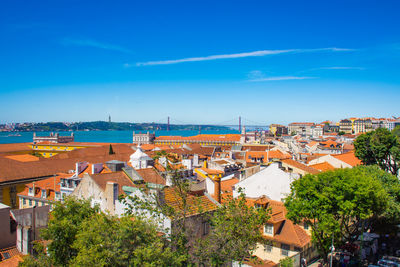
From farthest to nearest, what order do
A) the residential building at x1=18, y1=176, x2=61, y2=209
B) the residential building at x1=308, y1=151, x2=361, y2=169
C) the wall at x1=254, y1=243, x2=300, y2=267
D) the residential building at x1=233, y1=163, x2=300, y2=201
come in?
1. the residential building at x1=308, y1=151, x2=361, y2=169
2. the residential building at x1=18, y1=176, x2=61, y2=209
3. the residential building at x1=233, y1=163, x2=300, y2=201
4. the wall at x1=254, y1=243, x2=300, y2=267

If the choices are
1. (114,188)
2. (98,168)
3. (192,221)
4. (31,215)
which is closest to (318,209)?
(192,221)

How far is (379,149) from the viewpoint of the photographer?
43.3 meters

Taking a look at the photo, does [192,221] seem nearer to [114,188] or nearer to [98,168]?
[114,188]

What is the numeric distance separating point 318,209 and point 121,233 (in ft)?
43.9

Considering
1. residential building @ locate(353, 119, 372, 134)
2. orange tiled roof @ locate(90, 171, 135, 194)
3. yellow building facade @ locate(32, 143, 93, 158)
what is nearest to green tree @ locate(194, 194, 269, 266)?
orange tiled roof @ locate(90, 171, 135, 194)

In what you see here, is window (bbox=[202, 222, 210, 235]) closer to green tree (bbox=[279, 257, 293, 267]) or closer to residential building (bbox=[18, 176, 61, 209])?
green tree (bbox=[279, 257, 293, 267])

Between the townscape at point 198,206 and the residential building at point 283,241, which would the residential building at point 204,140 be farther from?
Result: the residential building at point 283,241

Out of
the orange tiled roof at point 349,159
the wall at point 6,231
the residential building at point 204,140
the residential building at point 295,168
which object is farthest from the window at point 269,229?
the residential building at point 204,140

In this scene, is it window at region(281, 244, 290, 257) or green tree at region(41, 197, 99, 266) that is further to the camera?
window at region(281, 244, 290, 257)

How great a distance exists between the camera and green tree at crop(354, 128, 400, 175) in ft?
142

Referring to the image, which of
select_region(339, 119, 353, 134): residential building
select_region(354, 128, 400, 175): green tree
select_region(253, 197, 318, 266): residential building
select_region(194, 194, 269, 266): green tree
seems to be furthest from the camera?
select_region(339, 119, 353, 134): residential building

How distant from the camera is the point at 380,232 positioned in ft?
95.3

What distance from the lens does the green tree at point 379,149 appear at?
142ft

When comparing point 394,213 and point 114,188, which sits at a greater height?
point 114,188
